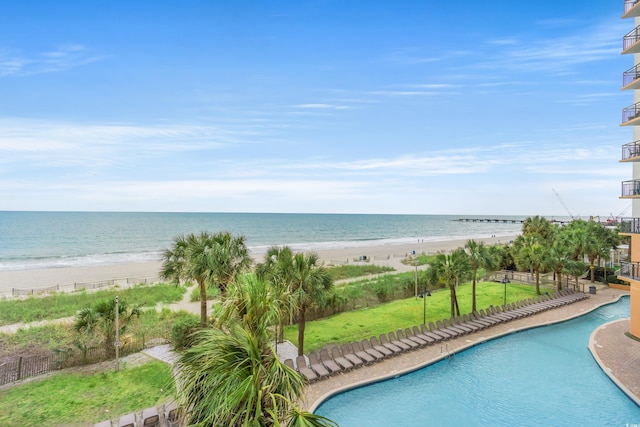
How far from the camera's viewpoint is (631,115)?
16.8 metres

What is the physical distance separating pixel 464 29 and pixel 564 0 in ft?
18.8

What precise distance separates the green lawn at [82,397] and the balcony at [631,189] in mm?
20839

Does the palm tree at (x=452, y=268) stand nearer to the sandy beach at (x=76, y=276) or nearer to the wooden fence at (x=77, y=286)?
the sandy beach at (x=76, y=276)

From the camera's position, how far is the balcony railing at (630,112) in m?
16.5

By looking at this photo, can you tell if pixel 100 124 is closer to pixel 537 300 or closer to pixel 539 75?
pixel 539 75

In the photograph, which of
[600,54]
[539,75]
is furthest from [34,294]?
[600,54]

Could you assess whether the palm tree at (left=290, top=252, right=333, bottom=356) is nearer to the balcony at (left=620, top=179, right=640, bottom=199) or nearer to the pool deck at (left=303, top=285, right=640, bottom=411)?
the pool deck at (left=303, top=285, right=640, bottom=411)

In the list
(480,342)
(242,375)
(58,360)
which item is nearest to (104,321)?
(58,360)

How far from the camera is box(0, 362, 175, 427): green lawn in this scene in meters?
9.89

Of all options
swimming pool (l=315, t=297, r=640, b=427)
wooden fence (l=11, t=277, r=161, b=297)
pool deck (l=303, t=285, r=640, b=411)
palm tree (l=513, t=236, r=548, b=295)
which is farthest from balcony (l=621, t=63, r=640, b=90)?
wooden fence (l=11, t=277, r=161, b=297)

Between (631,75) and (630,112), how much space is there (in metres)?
1.77

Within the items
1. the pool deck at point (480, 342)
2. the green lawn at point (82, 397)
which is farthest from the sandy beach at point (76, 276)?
the pool deck at point (480, 342)

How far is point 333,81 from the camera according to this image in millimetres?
29750

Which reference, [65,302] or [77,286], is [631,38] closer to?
[65,302]
